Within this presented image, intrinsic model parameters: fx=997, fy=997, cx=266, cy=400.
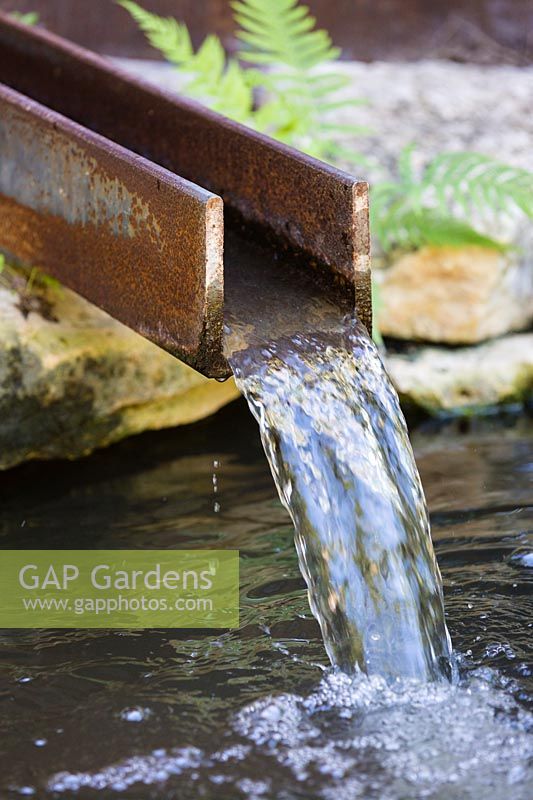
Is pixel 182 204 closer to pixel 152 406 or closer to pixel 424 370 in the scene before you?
pixel 152 406

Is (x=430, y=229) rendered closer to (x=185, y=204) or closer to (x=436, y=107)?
(x=436, y=107)

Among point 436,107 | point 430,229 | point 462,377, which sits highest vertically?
point 436,107

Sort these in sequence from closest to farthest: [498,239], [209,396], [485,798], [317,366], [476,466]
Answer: [485,798], [317,366], [476,466], [209,396], [498,239]

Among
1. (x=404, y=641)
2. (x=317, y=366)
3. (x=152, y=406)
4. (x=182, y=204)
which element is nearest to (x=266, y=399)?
(x=317, y=366)

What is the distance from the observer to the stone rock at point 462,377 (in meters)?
4.84

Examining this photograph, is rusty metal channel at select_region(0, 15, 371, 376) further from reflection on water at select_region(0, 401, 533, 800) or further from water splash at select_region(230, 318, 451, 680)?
reflection on water at select_region(0, 401, 533, 800)

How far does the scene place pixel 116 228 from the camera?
3047mm

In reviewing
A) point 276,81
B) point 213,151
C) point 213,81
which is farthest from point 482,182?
point 213,151

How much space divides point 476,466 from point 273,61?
2.29 metres

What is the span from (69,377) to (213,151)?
3.57 feet

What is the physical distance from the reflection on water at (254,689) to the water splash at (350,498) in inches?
4.6

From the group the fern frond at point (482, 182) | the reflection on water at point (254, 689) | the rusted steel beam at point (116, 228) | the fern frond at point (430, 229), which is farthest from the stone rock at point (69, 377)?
the fern frond at point (482, 182)

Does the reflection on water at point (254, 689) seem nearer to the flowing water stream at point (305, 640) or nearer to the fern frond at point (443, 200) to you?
the flowing water stream at point (305, 640)

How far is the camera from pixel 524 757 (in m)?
2.22
